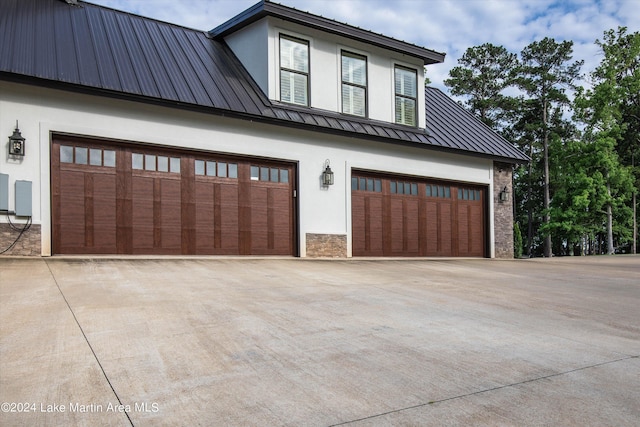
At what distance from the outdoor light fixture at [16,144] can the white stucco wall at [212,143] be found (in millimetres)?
108

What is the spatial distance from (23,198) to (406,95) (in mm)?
10383

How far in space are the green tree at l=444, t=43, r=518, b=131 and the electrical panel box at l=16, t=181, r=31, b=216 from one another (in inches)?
1432

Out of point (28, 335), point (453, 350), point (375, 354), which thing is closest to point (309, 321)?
point (375, 354)

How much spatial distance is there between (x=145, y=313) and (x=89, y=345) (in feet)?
3.72

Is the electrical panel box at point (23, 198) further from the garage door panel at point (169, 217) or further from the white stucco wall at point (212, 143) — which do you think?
the garage door panel at point (169, 217)

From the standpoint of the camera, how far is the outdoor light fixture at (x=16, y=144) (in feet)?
28.0

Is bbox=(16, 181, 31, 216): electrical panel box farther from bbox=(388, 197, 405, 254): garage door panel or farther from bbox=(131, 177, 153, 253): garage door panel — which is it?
bbox=(388, 197, 405, 254): garage door panel

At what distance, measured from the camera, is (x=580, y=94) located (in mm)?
29297

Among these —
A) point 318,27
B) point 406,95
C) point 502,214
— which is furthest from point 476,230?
point 318,27

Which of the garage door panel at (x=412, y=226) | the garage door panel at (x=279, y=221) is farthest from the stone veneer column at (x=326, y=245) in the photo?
the garage door panel at (x=412, y=226)

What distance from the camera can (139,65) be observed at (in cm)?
1063

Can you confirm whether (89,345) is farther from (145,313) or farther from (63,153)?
(63,153)

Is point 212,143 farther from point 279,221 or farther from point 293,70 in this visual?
point 293,70

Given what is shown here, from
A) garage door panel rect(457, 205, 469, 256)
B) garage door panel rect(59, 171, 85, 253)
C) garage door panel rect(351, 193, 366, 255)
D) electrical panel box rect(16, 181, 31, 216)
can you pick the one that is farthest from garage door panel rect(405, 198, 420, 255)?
electrical panel box rect(16, 181, 31, 216)
